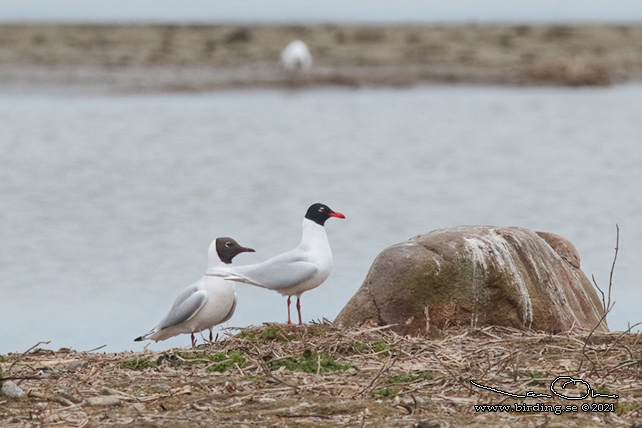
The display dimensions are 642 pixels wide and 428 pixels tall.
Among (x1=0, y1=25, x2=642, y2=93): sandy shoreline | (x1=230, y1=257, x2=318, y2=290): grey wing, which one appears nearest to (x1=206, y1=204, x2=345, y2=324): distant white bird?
(x1=230, y1=257, x2=318, y2=290): grey wing

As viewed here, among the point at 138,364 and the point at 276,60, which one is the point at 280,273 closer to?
the point at 138,364

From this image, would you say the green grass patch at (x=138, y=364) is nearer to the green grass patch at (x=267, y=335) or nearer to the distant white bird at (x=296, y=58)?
the green grass patch at (x=267, y=335)

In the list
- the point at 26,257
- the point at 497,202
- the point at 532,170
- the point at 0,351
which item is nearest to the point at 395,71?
the point at 532,170

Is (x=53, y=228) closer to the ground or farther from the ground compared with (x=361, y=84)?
closer to the ground

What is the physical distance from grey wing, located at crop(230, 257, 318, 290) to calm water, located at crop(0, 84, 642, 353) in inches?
61.5

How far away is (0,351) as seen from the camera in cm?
925

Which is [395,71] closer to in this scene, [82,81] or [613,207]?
[82,81]

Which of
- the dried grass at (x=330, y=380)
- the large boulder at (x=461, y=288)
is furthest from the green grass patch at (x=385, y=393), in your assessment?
the large boulder at (x=461, y=288)

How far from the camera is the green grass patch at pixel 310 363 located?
20.8 feet

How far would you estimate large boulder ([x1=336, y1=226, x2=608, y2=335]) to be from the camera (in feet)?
25.8

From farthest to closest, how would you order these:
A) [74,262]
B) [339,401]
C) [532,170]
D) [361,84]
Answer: [361,84] → [532,170] → [74,262] → [339,401]

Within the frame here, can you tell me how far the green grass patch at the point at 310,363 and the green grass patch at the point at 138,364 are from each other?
0.75 meters

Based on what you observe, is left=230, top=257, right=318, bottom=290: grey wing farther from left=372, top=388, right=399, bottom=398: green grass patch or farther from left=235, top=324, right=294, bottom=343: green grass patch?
left=372, top=388, right=399, bottom=398: green grass patch

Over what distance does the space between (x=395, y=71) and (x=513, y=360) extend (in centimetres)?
2775
